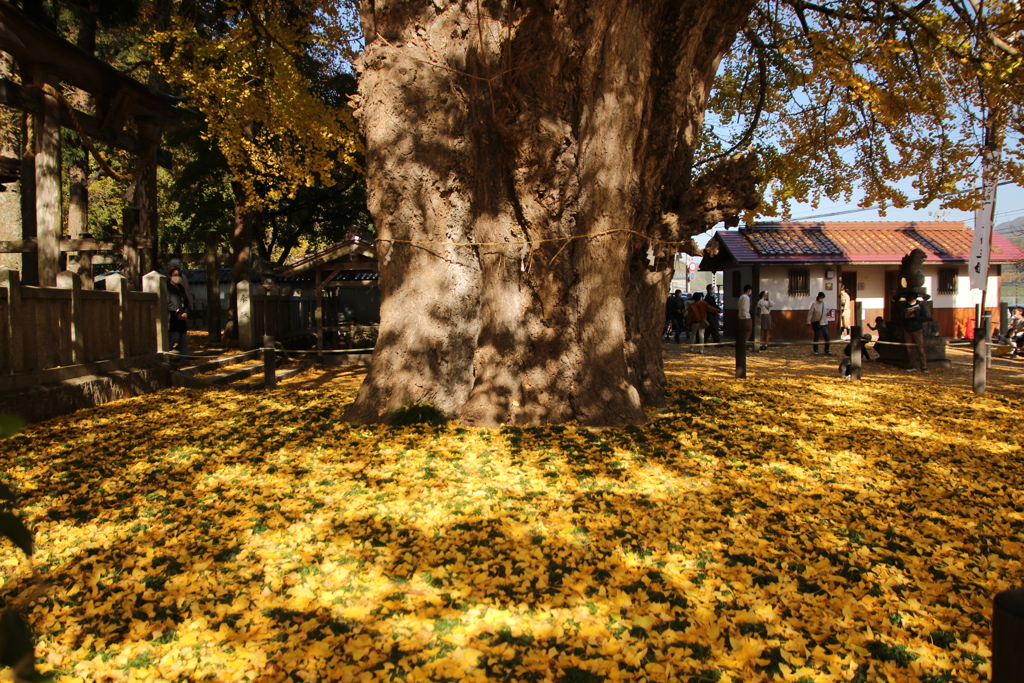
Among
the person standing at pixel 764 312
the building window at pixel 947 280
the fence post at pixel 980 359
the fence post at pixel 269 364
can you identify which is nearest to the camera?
the fence post at pixel 980 359

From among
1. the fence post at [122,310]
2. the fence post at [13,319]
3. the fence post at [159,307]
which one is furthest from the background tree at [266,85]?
the fence post at [13,319]

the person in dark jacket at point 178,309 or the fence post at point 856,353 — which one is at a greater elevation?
the person in dark jacket at point 178,309

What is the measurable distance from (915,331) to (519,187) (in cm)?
989

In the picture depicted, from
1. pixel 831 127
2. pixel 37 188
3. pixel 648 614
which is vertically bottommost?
pixel 648 614

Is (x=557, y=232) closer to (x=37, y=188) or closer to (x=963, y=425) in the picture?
(x=963, y=425)

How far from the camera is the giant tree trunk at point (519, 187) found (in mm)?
6512

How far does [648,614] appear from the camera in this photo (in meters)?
3.12

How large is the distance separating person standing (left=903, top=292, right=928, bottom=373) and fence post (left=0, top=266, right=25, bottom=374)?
13.7 m

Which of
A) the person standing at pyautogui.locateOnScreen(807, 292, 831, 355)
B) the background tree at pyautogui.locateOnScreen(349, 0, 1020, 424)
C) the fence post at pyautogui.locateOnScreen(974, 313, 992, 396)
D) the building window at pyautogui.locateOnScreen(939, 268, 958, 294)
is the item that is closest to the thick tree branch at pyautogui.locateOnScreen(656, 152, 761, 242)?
the background tree at pyautogui.locateOnScreen(349, 0, 1020, 424)

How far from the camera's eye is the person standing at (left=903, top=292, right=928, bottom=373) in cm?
1245

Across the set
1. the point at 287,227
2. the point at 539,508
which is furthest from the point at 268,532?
the point at 287,227

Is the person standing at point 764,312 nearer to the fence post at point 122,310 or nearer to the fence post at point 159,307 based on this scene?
the fence post at point 159,307

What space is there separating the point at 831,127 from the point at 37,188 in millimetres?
13462

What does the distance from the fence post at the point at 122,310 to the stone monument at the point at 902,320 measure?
1346 centimetres
